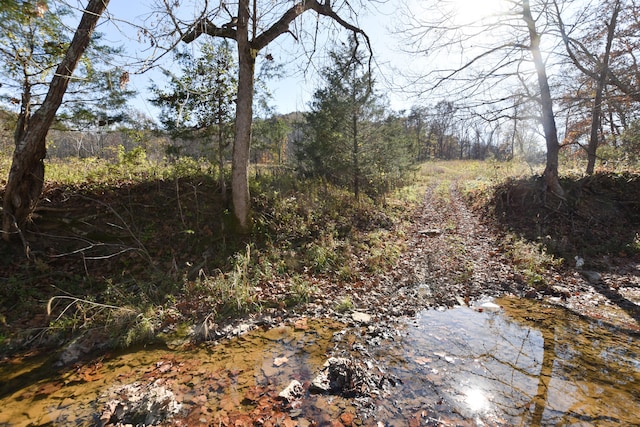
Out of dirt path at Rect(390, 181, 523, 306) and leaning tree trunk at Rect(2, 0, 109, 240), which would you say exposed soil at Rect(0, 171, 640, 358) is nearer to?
dirt path at Rect(390, 181, 523, 306)

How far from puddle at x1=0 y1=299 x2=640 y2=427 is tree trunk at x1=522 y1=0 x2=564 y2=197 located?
7061 millimetres

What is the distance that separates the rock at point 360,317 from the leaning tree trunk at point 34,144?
7258 mm

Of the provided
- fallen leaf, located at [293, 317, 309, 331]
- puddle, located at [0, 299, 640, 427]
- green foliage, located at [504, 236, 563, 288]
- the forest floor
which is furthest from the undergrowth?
green foliage, located at [504, 236, 563, 288]

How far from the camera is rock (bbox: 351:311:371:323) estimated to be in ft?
17.0

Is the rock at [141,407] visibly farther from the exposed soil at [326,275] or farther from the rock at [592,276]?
the rock at [592,276]

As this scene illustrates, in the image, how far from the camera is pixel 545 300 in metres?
5.79

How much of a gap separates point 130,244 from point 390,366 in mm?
6492

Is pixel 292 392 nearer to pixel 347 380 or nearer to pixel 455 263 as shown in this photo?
pixel 347 380

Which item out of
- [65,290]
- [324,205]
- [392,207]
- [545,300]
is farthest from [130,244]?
[392,207]

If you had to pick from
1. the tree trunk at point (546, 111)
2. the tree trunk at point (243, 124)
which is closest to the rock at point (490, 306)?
the tree trunk at point (243, 124)

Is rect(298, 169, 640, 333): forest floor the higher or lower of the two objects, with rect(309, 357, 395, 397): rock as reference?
higher

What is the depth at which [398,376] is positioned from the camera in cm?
372

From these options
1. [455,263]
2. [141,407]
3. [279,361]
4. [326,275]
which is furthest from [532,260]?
[141,407]

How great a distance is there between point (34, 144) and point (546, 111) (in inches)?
582
